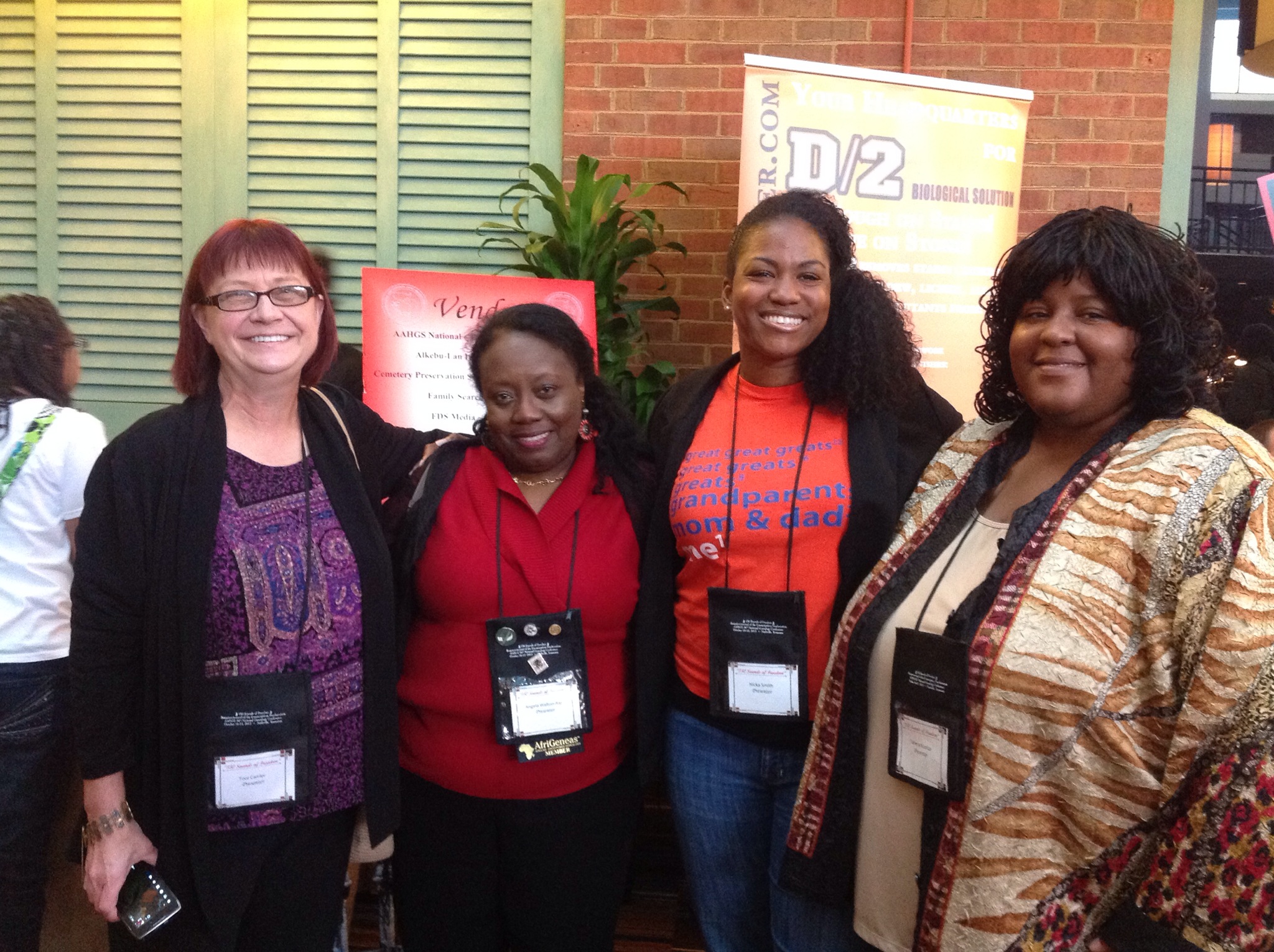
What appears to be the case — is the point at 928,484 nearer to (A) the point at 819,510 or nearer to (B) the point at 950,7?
(A) the point at 819,510

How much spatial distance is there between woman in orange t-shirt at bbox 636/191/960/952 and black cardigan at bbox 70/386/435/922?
0.79m

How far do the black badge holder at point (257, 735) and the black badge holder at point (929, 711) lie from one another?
0.95 meters

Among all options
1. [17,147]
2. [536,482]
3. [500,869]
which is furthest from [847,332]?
[17,147]

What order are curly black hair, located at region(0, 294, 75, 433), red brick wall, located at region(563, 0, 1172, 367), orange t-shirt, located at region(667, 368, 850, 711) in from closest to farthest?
orange t-shirt, located at region(667, 368, 850, 711) → curly black hair, located at region(0, 294, 75, 433) → red brick wall, located at region(563, 0, 1172, 367)

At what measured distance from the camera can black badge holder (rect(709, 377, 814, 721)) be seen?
1732 mm

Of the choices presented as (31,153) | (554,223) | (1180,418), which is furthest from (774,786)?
(31,153)

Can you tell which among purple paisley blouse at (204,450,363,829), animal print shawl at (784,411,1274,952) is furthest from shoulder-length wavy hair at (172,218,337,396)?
animal print shawl at (784,411,1274,952)

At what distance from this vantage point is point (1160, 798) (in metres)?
1.19

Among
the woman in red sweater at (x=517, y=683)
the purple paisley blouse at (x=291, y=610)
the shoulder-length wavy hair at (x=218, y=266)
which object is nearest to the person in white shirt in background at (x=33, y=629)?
the shoulder-length wavy hair at (x=218, y=266)

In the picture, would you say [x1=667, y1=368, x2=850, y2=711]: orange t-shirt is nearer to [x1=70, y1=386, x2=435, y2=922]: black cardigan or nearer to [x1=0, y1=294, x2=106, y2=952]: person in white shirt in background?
[x1=70, y1=386, x2=435, y2=922]: black cardigan

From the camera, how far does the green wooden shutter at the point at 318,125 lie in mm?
3846

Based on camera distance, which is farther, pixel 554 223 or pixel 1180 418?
pixel 554 223

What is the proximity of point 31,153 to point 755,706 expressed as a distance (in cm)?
392

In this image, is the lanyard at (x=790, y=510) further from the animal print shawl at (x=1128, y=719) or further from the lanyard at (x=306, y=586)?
the lanyard at (x=306, y=586)
